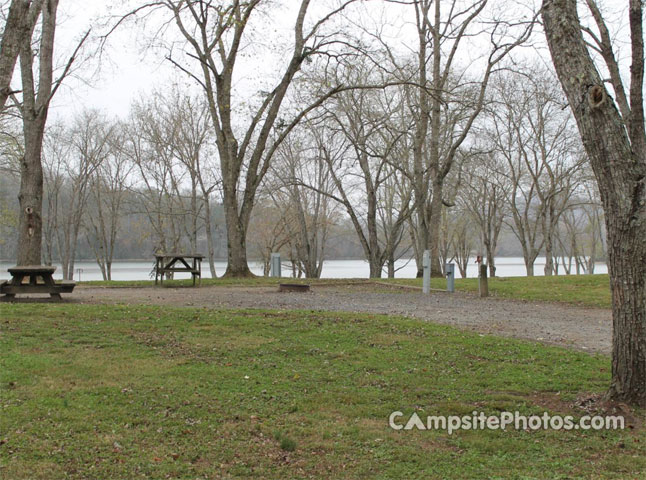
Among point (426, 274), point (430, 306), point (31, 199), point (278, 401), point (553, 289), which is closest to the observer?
point (278, 401)

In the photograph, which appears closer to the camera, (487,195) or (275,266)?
(275,266)

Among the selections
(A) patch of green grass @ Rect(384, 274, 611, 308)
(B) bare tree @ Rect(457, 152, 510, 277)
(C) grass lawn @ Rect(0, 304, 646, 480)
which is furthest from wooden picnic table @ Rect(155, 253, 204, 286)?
(B) bare tree @ Rect(457, 152, 510, 277)

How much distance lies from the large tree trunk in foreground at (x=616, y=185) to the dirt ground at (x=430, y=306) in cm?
238

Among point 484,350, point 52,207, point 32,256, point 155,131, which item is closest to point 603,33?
point 484,350

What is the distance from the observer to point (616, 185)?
15.4 feet

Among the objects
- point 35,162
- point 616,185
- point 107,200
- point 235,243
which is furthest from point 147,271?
point 616,185

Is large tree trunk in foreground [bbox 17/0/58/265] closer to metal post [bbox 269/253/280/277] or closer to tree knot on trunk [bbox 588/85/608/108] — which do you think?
metal post [bbox 269/253/280/277]

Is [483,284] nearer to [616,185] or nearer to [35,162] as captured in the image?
[616,185]

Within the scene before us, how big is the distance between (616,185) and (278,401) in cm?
325

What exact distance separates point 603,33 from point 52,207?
34.3 metres

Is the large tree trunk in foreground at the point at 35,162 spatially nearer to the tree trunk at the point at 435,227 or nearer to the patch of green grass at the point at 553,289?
the patch of green grass at the point at 553,289

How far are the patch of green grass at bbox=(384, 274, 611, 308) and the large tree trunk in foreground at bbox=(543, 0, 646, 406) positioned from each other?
7.99 m

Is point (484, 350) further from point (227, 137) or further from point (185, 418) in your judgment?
point (227, 137)

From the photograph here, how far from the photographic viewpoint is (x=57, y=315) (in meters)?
8.04
